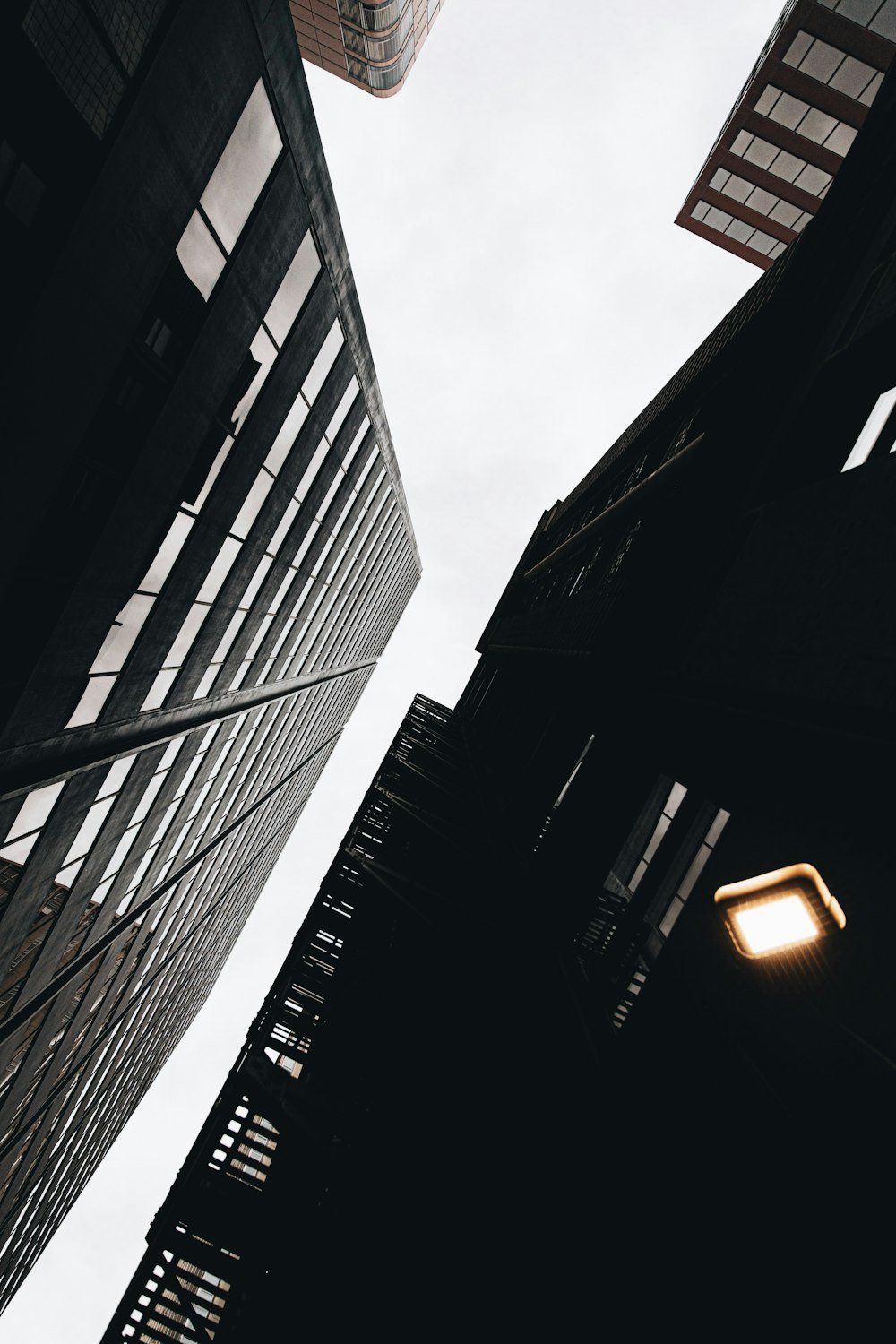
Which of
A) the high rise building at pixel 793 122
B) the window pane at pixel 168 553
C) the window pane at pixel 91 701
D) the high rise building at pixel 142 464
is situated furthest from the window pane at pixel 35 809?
the high rise building at pixel 793 122

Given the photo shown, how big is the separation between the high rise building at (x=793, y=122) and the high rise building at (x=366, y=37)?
42.7 metres

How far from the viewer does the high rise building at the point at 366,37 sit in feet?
190

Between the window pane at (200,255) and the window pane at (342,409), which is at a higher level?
the window pane at (342,409)

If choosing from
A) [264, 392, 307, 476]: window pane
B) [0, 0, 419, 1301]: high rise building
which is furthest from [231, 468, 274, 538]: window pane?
[264, 392, 307, 476]: window pane

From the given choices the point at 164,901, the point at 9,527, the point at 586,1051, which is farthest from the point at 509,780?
the point at 164,901

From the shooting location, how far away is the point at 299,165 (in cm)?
1429

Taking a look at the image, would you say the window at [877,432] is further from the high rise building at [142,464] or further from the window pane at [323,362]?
the window pane at [323,362]

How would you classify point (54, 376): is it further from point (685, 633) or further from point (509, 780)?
point (509, 780)

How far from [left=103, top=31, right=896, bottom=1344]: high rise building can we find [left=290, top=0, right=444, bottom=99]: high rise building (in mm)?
68082

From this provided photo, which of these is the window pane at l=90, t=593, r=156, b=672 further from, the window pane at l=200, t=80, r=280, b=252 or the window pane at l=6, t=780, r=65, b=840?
the window pane at l=200, t=80, r=280, b=252

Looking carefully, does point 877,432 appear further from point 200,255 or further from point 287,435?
point 287,435

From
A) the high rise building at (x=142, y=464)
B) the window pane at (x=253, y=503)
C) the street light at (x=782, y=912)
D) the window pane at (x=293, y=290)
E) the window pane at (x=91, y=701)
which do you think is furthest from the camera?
the window pane at (x=253, y=503)

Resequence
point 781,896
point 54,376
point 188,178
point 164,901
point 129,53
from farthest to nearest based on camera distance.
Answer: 1. point 164,901
2. point 188,178
3. point 54,376
4. point 129,53
5. point 781,896

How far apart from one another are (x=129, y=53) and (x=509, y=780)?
1683 cm
